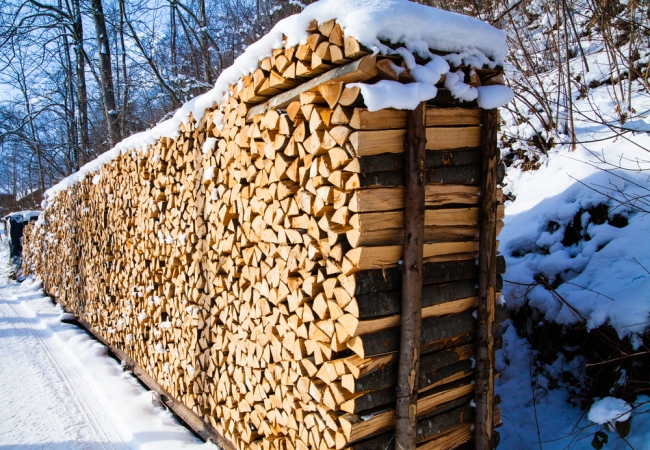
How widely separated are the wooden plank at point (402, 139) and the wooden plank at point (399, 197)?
0.61 ft

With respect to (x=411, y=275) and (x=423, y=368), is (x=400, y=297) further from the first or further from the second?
(x=423, y=368)

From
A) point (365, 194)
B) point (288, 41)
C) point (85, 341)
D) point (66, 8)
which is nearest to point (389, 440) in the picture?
point (365, 194)

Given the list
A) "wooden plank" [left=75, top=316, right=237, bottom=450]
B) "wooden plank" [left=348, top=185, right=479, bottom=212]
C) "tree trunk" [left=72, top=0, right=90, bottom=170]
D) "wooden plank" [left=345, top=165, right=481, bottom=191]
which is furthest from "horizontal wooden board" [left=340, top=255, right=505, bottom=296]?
"tree trunk" [left=72, top=0, right=90, bottom=170]

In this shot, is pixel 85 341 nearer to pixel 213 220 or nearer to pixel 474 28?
pixel 213 220

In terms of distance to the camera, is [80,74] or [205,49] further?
[80,74]

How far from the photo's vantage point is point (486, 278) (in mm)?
2330

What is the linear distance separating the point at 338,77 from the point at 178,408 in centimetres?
354

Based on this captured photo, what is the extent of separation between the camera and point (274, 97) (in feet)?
8.61

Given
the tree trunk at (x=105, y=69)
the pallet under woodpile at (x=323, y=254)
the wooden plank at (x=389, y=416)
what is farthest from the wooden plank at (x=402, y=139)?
the tree trunk at (x=105, y=69)

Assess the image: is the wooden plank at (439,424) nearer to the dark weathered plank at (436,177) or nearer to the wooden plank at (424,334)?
the wooden plank at (424,334)

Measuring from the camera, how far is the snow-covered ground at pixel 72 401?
12.4 feet

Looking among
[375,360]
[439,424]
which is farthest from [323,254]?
[439,424]

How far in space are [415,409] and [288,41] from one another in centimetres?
199

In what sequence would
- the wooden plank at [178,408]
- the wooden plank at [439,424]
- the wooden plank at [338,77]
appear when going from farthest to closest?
the wooden plank at [178,408] → the wooden plank at [439,424] → the wooden plank at [338,77]
